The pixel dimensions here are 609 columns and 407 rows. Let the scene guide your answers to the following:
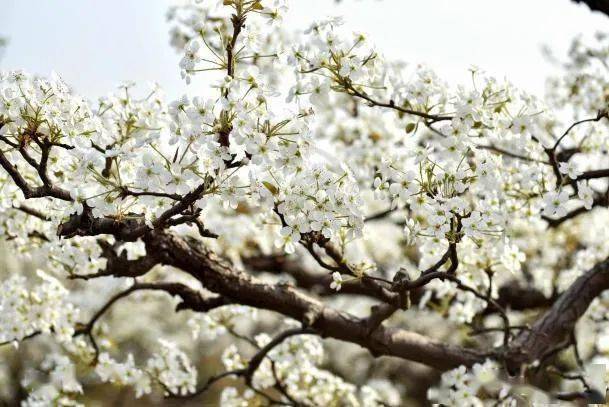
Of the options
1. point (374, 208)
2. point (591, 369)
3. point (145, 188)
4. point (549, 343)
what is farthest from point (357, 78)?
point (374, 208)

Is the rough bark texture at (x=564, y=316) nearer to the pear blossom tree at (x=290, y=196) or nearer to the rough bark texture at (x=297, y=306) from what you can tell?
the pear blossom tree at (x=290, y=196)

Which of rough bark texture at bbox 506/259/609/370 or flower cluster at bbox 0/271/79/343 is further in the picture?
rough bark texture at bbox 506/259/609/370

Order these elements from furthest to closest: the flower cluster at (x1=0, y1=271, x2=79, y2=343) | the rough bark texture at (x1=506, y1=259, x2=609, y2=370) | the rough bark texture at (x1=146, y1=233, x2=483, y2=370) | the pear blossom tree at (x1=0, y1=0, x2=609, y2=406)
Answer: the rough bark texture at (x1=506, y1=259, x2=609, y2=370)
the flower cluster at (x1=0, y1=271, x2=79, y2=343)
the rough bark texture at (x1=146, y1=233, x2=483, y2=370)
the pear blossom tree at (x1=0, y1=0, x2=609, y2=406)

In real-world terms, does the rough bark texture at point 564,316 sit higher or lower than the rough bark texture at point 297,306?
higher

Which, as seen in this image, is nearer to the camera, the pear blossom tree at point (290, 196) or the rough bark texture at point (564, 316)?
the pear blossom tree at point (290, 196)

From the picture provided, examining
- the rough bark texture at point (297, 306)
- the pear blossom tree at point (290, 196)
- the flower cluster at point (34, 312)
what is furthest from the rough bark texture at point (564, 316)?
the flower cluster at point (34, 312)

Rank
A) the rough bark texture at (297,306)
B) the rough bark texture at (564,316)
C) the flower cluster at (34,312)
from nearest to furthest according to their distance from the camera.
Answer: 1. the rough bark texture at (297,306)
2. the flower cluster at (34,312)
3. the rough bark texture at (564,316)

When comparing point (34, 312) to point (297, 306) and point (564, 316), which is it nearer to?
point (297, 306)

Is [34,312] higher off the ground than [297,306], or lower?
lower

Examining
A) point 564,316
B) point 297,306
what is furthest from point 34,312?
point 564,316

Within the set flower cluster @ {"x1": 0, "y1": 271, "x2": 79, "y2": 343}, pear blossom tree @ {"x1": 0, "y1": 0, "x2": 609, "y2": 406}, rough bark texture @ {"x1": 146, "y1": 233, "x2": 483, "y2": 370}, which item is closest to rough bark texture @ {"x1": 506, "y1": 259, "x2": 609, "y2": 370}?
pear blossom tree @ {"x1": 0, "y1": 0, "x2": 609, "y2": 406}

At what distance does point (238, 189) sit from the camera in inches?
95.1

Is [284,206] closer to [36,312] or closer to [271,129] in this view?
[271,129]

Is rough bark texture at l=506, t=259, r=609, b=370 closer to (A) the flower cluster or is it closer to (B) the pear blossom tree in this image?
(B) the pear blossom tree
